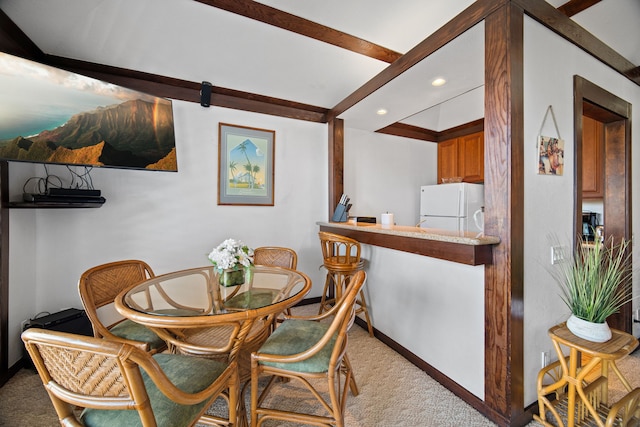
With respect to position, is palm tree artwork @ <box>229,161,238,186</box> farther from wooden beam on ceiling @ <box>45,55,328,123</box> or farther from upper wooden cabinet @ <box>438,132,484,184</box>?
upper wooden cabinet @ <box>438,132,484,184</box>

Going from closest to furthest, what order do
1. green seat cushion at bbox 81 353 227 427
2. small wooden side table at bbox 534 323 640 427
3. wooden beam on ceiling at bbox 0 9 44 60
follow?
green seat cushion at bbox 81 353 227 427, small wooden side table at bbox 534 323 640 427, wooden beam on ceiling at bbox 0 9 44 60

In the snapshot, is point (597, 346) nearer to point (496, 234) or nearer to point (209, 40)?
point (496, 234)

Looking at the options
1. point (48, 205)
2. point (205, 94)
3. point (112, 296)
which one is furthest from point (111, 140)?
point (112, 296)

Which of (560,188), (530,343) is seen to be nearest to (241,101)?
(560,188)

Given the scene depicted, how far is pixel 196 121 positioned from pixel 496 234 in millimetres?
2926

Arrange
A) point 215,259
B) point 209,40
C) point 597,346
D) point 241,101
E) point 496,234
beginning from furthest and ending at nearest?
point 241,101
point 209,40
point 215,259
point 496,234
point 597,346

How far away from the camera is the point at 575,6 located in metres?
1.85

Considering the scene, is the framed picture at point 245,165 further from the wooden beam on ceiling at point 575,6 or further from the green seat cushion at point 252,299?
the wooden beam on ceiling at point 575,6

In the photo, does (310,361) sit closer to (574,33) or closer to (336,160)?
(336,160)

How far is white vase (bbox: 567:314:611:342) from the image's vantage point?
4.53 ft

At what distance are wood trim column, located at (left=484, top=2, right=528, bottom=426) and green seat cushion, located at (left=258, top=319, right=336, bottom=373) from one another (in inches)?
38.3

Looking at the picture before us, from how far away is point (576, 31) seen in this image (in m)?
1.78

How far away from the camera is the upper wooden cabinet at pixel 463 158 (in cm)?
393

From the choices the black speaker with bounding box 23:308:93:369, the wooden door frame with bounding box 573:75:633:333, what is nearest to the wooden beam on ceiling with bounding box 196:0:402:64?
the wooden door frame with bounding box 573:75:633:333
